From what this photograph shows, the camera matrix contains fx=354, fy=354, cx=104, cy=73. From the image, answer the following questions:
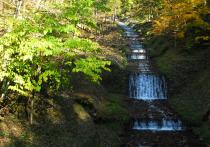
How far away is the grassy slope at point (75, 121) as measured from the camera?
17734 millimetres

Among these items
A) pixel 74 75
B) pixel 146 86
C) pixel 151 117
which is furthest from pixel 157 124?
pixel 74 75

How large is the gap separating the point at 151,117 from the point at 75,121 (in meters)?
7.93

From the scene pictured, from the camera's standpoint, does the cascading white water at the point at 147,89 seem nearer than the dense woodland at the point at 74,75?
No

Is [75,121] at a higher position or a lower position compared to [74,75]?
lower

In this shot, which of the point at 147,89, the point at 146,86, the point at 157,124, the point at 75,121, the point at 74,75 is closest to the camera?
the point at 75,121

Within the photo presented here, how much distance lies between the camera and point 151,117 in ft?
91.8

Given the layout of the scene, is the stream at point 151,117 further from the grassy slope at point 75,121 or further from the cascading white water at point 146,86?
the grassy slope at point 75,121

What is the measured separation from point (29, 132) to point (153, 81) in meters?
18.7

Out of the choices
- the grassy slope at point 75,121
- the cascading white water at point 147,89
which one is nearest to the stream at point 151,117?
the cascading white water at point 147,89

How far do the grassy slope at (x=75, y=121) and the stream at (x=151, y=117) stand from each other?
3.52ft

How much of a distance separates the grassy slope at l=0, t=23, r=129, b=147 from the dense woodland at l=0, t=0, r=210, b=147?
0.06 metres

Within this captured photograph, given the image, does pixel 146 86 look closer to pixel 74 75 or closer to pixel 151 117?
pixel 151 117

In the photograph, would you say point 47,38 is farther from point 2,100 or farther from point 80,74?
point 80,74

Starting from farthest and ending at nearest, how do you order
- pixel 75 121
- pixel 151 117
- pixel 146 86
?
pixel 146 86
pixel 151 117
pixel 75 121
